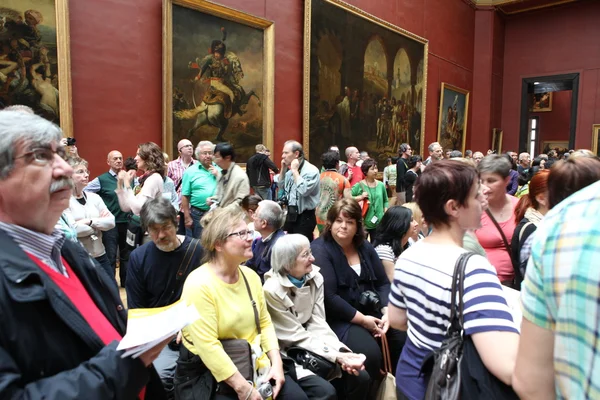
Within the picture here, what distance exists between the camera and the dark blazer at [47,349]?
1125mm

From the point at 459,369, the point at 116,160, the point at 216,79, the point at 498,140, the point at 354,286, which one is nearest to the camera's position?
the point at 459,369

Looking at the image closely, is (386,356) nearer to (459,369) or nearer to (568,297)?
(459,369)

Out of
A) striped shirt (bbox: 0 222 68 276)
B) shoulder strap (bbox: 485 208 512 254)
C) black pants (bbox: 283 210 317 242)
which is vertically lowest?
black pants (bbox: 283 210 317 242)

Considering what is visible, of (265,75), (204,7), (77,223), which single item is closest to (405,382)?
(77,223)

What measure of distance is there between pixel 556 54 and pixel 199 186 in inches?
684

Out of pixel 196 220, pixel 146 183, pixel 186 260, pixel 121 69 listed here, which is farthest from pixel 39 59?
pixel 186 260

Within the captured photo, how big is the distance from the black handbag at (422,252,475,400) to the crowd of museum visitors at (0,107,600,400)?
2 centimetres

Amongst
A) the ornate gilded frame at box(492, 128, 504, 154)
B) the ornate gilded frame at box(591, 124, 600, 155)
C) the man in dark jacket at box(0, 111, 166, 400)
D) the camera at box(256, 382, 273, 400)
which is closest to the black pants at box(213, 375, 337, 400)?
the camera at box(256, 382, 273, 400)

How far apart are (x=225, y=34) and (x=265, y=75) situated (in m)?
1.22

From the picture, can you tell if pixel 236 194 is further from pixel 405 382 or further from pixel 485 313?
pixel 485 313

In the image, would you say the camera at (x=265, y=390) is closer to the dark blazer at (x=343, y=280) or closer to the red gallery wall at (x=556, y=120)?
the dark blazer at (x=343, y=280)

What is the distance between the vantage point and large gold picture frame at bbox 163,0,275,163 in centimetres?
735

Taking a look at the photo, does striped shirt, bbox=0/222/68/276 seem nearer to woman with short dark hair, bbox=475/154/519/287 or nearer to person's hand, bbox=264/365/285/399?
person's hand, bbox=264/365/285/399

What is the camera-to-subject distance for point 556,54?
1730 centimetres
